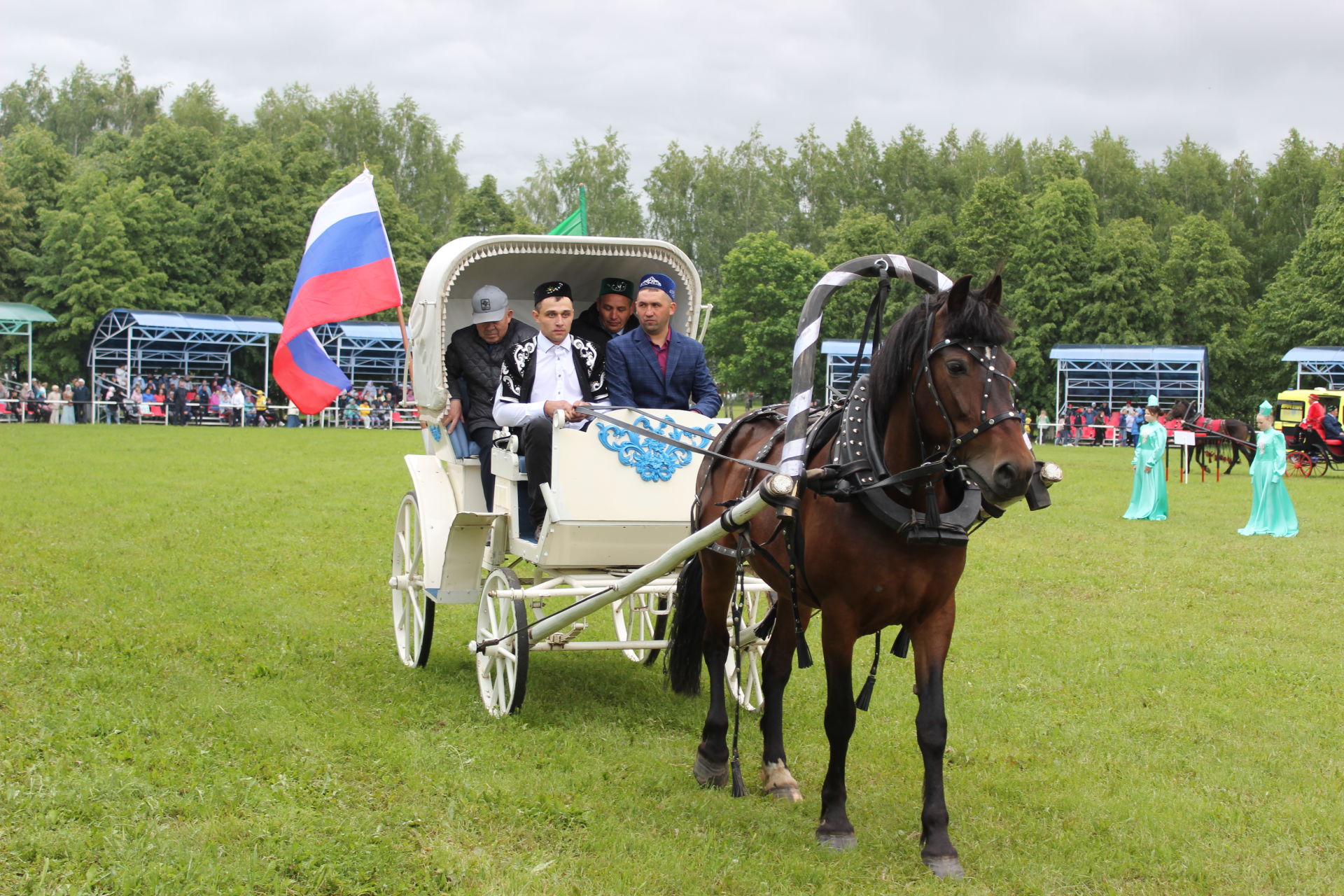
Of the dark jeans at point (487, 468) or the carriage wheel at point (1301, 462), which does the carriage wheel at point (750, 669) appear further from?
the carriage wheel at point (1301, 462)

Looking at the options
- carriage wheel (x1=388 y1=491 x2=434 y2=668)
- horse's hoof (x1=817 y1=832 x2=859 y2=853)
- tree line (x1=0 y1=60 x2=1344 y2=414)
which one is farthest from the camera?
tree line (x1=0 y1=60 x2=1344 y2=414)

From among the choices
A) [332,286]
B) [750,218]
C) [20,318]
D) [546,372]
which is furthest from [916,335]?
[750,218]

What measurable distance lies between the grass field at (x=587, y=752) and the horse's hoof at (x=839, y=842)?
6cm

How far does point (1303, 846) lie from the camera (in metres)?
4.49

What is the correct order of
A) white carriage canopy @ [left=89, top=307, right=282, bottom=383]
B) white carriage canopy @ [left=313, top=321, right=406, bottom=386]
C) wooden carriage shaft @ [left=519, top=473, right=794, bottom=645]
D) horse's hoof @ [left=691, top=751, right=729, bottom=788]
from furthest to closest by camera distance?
white carriage canopy @ [left=313, top=321, right=406, bottom=386], white carriage canopy @ [left=89, top=307, right=282, bottom=383], horse's hoof @ [left=691, top=751, right=729, bottom=788], wooden carriage shaft @ [left=519, top=473, right=794, bottom=645]

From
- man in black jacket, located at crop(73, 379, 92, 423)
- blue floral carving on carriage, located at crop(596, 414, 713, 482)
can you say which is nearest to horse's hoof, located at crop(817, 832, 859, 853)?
blue floral carving on carriage, located at crop(596, 414, 713, 482)

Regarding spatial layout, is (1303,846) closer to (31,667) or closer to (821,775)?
(821,775)

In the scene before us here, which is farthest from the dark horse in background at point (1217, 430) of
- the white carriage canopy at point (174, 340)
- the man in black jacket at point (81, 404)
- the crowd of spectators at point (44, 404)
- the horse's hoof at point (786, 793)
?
the man in black jacket at point (81, 404)

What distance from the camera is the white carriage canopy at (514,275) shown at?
6.73 metres

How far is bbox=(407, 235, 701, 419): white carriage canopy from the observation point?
6734 millimetres

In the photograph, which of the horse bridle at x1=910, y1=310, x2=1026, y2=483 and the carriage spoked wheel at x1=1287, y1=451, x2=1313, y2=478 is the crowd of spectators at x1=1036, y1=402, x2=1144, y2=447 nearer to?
the carriage spoked wheel at x1=1287, y1=451, x2=1313, y2=478

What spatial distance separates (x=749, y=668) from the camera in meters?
6.81

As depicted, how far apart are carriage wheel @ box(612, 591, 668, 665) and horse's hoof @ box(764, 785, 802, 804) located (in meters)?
1.56

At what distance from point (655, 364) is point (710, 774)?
7.28 feet
